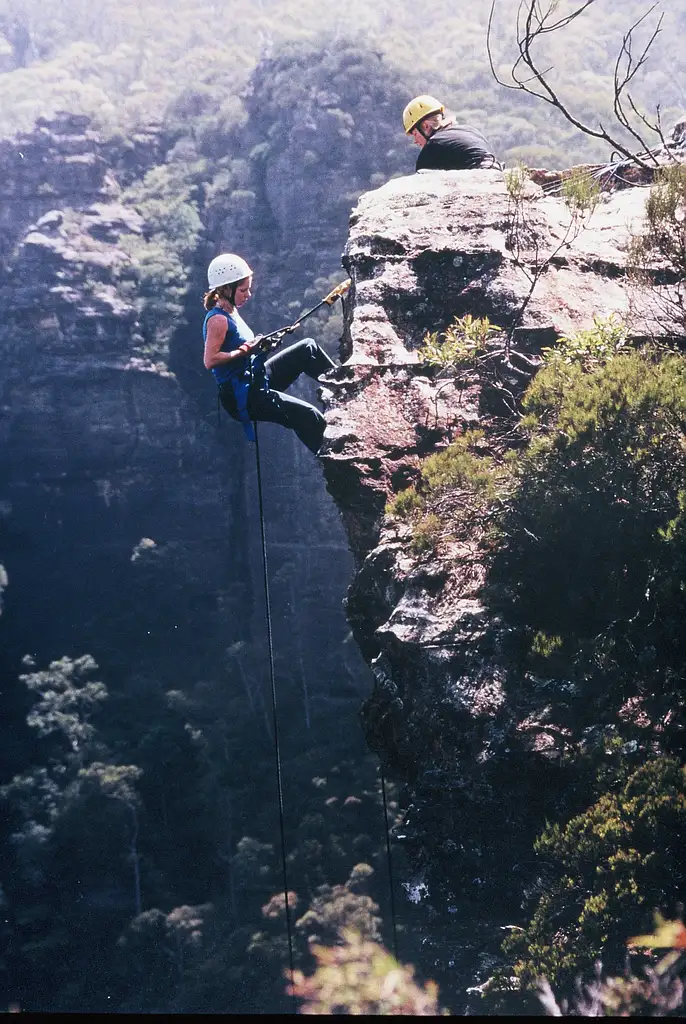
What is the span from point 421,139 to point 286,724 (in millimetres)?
23494

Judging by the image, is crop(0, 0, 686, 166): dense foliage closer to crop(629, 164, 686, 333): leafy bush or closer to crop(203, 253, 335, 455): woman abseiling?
crop(203, 253, 335, 455): woman abseiling

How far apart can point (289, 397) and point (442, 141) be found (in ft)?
7.64

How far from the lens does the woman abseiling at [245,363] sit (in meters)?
4.98

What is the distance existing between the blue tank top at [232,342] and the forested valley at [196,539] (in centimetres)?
1714

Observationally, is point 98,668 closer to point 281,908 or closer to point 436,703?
point 281,908

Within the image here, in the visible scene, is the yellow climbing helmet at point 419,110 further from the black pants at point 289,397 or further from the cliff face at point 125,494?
the cliff face at point 125,494

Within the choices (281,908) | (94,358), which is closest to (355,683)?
(281,908)

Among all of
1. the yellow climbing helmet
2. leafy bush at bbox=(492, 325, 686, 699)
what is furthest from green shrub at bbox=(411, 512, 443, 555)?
the yellow climbing helmet

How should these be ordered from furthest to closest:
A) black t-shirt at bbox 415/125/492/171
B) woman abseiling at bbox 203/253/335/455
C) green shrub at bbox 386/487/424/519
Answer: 1. black t-shirt at bbox 415/125/492/171
2. woman abseiling at bbox 203/253/335/455
3. green shrub at bbox 386/487/424/519

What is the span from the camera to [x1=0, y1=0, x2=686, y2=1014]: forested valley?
23109 mm

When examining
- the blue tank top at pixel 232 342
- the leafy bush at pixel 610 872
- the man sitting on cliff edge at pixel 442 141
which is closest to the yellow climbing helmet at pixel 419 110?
the man sitting on cliff edge at pixel 442 141

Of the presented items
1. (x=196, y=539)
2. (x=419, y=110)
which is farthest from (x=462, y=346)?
(x=196, y=539)

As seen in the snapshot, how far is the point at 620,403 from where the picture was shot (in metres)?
3.75

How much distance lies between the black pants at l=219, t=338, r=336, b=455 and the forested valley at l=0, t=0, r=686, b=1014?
54.8ft
